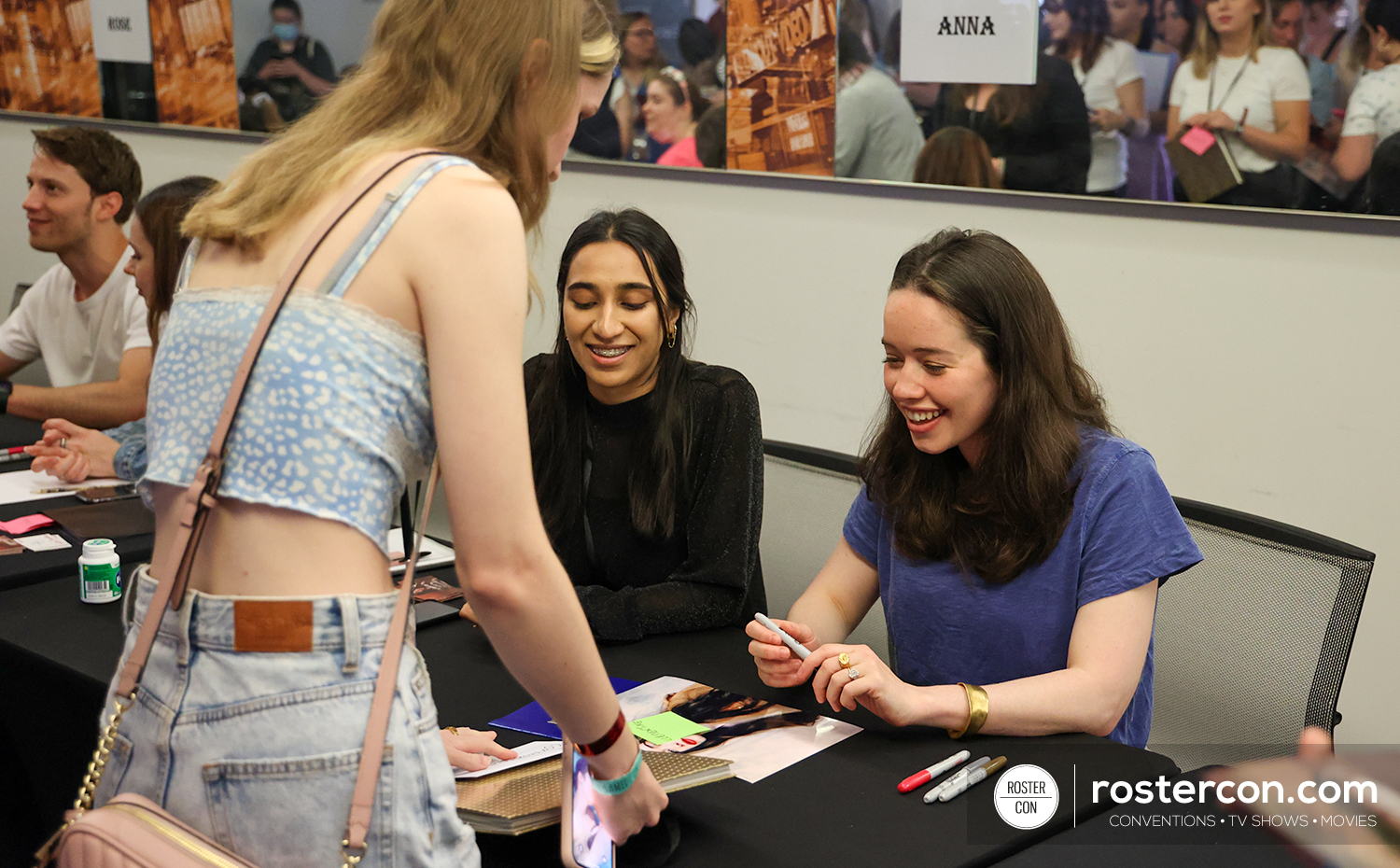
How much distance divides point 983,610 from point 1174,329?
118 centimetres

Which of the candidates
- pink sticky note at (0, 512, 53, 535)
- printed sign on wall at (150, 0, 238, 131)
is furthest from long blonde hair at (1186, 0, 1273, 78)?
printed sign on wall at (150, 0, 238, 131)

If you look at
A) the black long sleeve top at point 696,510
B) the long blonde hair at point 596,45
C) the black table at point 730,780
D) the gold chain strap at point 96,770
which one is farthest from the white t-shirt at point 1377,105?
the gold chain strap at point 96,770

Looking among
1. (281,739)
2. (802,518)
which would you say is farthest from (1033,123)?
(281,739)

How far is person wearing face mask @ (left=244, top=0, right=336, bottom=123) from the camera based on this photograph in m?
4.12

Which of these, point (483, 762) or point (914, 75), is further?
point (914, 75)

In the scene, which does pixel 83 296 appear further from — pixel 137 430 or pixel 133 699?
pixel 133 699

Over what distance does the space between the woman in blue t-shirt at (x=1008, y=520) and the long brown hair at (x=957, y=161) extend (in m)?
1.04

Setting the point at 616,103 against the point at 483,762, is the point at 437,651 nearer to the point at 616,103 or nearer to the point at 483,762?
the point at 483,762

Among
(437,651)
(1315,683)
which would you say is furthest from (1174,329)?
(437,651)

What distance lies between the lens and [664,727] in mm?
1562

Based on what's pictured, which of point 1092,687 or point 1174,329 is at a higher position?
point 1174,329

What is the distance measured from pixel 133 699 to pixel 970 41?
233 cm

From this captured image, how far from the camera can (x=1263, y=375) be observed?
256cm

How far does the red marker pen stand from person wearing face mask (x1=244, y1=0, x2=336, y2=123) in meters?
3.39
